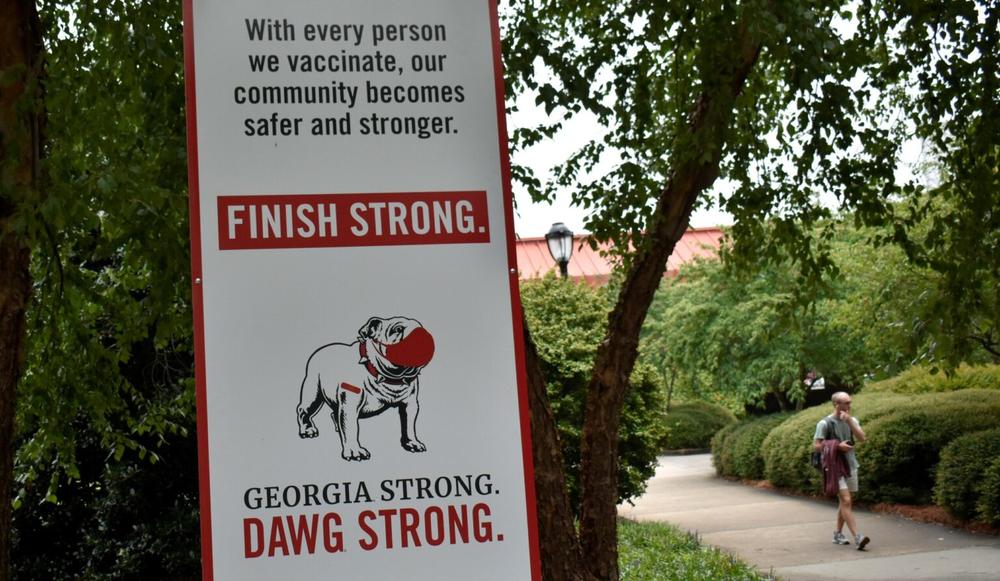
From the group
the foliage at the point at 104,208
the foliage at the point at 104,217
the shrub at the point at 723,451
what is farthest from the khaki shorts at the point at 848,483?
the shrub at the point at 723,451

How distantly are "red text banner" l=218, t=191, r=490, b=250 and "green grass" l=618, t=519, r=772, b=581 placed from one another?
24.8 feet

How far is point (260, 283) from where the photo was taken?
7.28 ft

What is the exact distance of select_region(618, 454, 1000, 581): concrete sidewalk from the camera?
Result: 1005 cm

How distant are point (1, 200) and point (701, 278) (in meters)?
23.2

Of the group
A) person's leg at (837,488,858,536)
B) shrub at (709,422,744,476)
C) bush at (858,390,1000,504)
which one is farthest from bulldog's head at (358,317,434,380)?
shrub at (709,422,744,476)

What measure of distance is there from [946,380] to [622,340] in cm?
1236

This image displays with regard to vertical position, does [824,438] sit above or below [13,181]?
below

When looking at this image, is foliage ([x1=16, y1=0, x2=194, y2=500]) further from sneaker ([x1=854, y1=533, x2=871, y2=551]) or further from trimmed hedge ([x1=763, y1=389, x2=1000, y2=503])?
trimmed hedge ([x1=763, y1=389, x2=1000, y2=503])

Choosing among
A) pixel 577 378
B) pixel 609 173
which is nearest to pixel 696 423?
pixel 577 378

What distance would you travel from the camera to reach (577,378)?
41.7 ft

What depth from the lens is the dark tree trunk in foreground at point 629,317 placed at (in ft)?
18.5

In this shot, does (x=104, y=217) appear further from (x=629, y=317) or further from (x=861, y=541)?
(x=861, y=541)

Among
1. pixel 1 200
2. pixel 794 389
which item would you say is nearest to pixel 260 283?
pixel 1 200

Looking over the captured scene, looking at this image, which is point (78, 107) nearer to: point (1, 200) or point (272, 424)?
point (1, 200)
